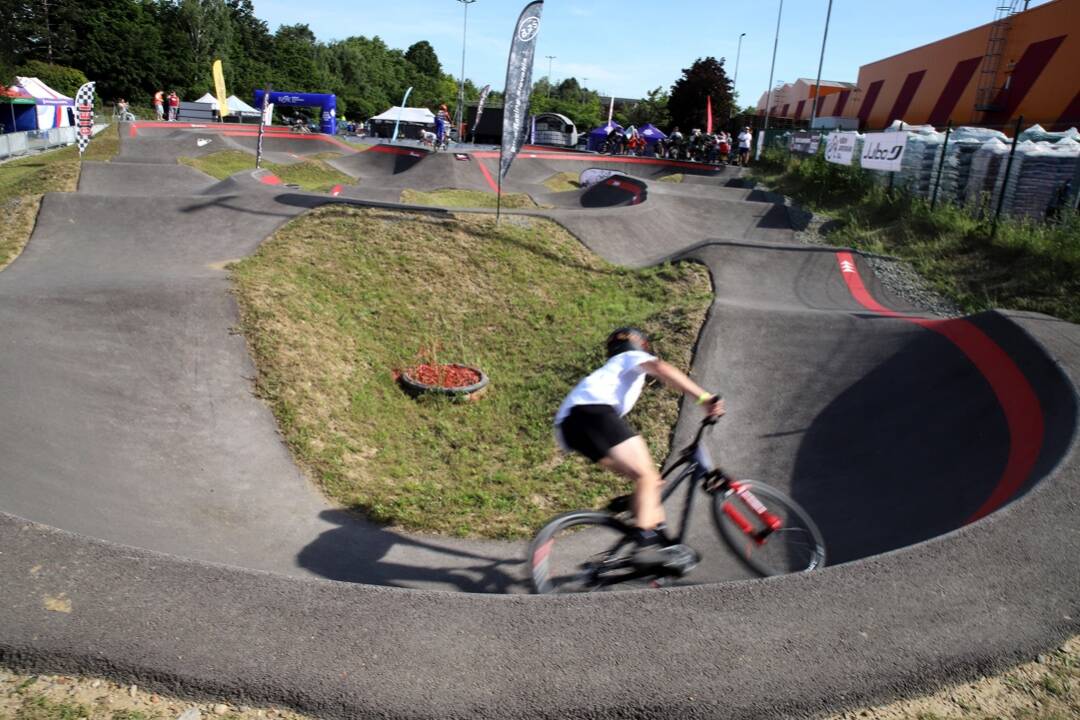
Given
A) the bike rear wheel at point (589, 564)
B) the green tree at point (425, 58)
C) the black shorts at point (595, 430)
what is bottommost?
the bike rear wheel at point (589, 564)

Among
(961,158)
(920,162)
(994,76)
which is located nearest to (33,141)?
(920,162)

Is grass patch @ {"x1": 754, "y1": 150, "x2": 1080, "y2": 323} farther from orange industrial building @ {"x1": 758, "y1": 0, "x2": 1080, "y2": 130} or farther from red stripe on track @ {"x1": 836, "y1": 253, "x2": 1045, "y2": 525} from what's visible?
orange industrial building @ {"x1": 758, "y1": 0, "x2": 1080, "y2": 130}

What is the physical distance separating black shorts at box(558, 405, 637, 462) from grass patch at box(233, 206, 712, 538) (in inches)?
93.3

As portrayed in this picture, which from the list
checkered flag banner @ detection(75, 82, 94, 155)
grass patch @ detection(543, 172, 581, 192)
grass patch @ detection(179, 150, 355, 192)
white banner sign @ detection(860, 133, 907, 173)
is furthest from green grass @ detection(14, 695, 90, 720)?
grass patch @ detection(543, 172, 581, 192)

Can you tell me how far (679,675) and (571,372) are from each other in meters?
6.59

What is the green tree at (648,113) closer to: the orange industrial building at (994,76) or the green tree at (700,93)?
the green tree at (700,93)

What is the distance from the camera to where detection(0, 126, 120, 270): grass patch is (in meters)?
12.5

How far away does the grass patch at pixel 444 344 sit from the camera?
703 centimetres

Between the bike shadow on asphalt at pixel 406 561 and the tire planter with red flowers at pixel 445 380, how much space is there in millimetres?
2752

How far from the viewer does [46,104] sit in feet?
123

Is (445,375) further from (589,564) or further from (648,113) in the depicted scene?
(648,113)

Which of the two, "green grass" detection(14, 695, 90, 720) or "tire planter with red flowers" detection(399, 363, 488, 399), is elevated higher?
"green grass" detection(14, 695, 90, 720)

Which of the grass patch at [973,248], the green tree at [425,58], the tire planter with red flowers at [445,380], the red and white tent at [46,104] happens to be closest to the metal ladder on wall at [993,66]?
the grass patch at [973,248]

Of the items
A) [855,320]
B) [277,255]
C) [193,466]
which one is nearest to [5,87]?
[277,255]
